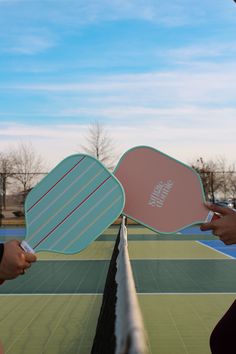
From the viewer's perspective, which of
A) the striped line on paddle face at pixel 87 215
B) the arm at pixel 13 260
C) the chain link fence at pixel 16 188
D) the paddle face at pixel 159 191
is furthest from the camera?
the chain link fence at pixel 16 188


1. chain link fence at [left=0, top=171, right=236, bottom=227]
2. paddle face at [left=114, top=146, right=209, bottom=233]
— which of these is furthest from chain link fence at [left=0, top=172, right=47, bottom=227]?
paddle face at [left=114, top=146, right=209, bottom=233]

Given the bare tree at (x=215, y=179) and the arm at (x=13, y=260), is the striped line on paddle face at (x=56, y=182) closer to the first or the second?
the arm at (x=13, y=260)

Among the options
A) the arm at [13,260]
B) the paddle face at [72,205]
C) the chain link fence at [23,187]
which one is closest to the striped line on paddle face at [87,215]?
the paddle face at [72,205]

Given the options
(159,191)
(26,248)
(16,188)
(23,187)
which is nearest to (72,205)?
(26,248)

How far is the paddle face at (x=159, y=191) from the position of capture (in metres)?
2.34

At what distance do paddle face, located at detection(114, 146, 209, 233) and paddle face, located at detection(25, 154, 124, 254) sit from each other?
156 millimetres

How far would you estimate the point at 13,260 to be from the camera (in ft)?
6.76

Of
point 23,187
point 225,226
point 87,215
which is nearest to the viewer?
point 87,215

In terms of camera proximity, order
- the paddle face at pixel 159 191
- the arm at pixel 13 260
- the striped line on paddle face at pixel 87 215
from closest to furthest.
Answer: the arm at pixel 13 260 < the striped line on paddle face at pixel 87 215 < the paddle face at pixel 159 191

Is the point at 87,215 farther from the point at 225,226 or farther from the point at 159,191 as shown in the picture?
the point at 225,226

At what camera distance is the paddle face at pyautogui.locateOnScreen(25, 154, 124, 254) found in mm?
2184

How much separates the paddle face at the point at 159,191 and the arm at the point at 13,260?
1.64ft

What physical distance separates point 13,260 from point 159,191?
0.74 meters

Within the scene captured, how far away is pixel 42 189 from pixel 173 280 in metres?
6.74
